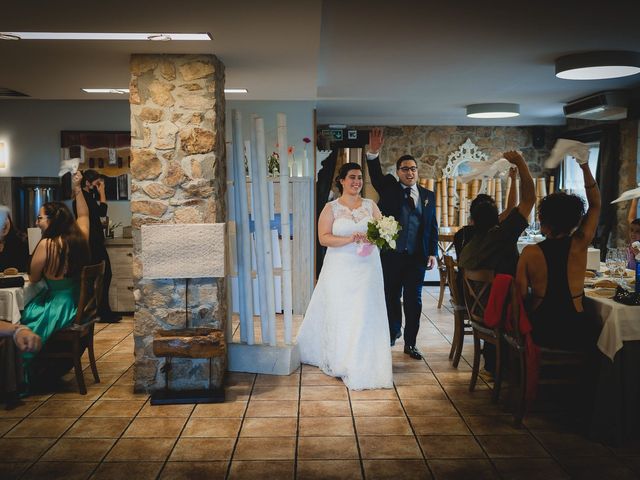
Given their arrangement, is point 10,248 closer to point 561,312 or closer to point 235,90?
point 235,90

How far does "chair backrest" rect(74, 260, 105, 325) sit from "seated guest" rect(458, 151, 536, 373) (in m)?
2.73

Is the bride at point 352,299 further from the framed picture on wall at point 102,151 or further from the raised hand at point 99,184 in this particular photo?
the framed picture on wall at point 102,151

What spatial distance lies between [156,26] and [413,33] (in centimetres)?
200

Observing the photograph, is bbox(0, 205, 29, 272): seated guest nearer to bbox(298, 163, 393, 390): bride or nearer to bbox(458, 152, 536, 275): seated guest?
bbox(298, 163, 393, 390): bride

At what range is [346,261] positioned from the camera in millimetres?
4684

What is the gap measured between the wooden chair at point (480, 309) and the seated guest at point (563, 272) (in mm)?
437

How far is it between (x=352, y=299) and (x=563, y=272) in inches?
61.1

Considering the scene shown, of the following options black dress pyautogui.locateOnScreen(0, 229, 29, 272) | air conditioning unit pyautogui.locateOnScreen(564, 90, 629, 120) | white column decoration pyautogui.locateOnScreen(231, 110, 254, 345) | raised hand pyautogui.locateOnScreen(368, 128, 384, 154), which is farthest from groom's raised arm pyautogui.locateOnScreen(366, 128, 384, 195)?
air conditioning unit pyautogui.locateOnScreen(564, 90, 629, 120)

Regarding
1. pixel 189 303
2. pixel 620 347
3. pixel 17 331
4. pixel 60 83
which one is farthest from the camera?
pixel 60 83

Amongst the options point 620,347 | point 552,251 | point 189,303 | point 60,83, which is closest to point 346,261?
point 189,303

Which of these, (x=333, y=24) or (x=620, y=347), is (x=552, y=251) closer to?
(x=620, y=347)

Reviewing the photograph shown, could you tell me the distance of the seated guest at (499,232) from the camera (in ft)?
13.8

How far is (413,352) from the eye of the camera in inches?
213

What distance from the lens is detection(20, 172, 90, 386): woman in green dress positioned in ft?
14.5
